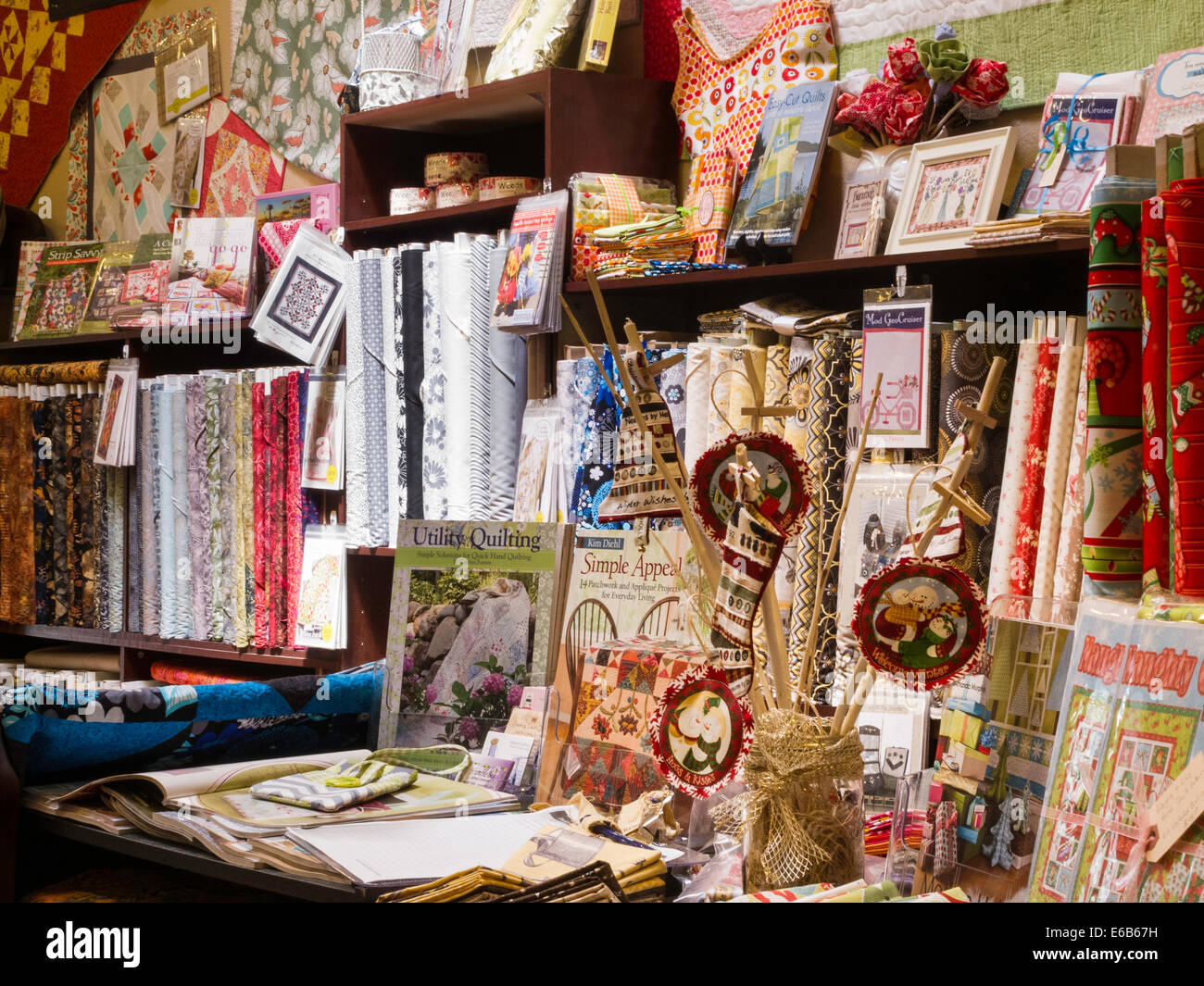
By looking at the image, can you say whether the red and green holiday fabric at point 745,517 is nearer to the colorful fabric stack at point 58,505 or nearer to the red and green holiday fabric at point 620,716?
the red and green holiday fabric at point 620,716

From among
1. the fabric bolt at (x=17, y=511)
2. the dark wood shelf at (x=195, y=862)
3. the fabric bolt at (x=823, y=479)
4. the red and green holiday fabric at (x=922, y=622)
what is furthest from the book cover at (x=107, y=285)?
the red and green holiday fabric at (x=922, y=622)

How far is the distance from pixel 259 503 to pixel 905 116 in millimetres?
1650

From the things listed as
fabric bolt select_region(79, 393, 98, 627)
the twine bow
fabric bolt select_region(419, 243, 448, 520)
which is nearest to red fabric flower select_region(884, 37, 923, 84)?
fabric bolt select_region(419, 243, 448, 520)

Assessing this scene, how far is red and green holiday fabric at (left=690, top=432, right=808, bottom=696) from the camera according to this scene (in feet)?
3.97

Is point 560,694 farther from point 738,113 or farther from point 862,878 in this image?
point 738,113

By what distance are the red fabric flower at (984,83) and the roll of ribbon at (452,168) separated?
0.98m

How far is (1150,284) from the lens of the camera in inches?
43.0

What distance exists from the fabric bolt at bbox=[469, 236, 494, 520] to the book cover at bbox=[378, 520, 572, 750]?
300 mm

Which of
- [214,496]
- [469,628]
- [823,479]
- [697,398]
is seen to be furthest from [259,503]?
[823,479]

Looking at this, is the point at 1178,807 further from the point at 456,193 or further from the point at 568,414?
the point at 456,193

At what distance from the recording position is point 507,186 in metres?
2.36

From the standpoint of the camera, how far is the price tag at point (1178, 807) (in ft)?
2.97

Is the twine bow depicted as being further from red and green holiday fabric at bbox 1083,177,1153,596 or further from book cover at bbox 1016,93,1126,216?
book cover at bbox 1016,93,1126,216

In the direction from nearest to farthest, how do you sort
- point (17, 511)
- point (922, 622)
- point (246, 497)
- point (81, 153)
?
point (922, 622) < point (246, 497) < point (17, 511) < point (81, 153)
